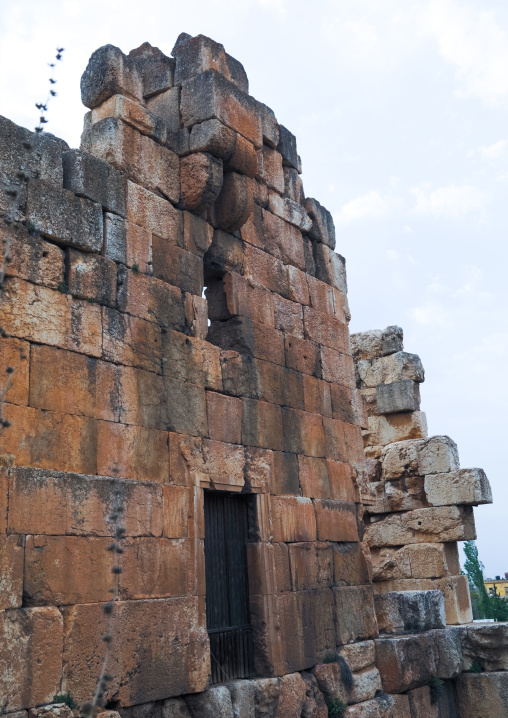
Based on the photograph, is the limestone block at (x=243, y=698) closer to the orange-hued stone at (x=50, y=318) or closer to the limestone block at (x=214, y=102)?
the orange-hued stone at (x=50, y=318)

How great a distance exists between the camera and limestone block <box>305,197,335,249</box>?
342 inches

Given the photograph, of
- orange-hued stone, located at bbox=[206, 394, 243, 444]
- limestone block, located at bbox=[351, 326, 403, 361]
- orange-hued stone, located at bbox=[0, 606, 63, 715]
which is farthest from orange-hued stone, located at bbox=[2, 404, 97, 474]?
limestone block, located at bbox=[351, 326, 403, 361]

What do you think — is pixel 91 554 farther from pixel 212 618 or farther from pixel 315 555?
pixel 315 555

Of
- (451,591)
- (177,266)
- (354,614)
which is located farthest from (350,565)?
(451,591)

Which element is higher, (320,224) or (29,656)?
(320,224)

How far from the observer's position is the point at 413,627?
849 centimetres

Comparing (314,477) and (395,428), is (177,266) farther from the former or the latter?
(395,428)

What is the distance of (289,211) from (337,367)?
177 cm

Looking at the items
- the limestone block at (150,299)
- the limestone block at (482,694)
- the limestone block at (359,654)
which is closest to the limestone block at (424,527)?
the limestone block at (482,694)

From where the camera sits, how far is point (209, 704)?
5.53 meters

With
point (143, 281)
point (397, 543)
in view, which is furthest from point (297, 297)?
point (397, 543)

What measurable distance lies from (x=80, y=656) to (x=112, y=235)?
3.00 metres

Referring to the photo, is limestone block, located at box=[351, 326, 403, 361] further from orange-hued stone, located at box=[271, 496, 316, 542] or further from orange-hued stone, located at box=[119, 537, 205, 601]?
orange-hued stone, located at box=[119, 537, 205, 601]

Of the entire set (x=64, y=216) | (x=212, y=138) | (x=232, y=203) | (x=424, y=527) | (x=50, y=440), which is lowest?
(x=424, y=527)
